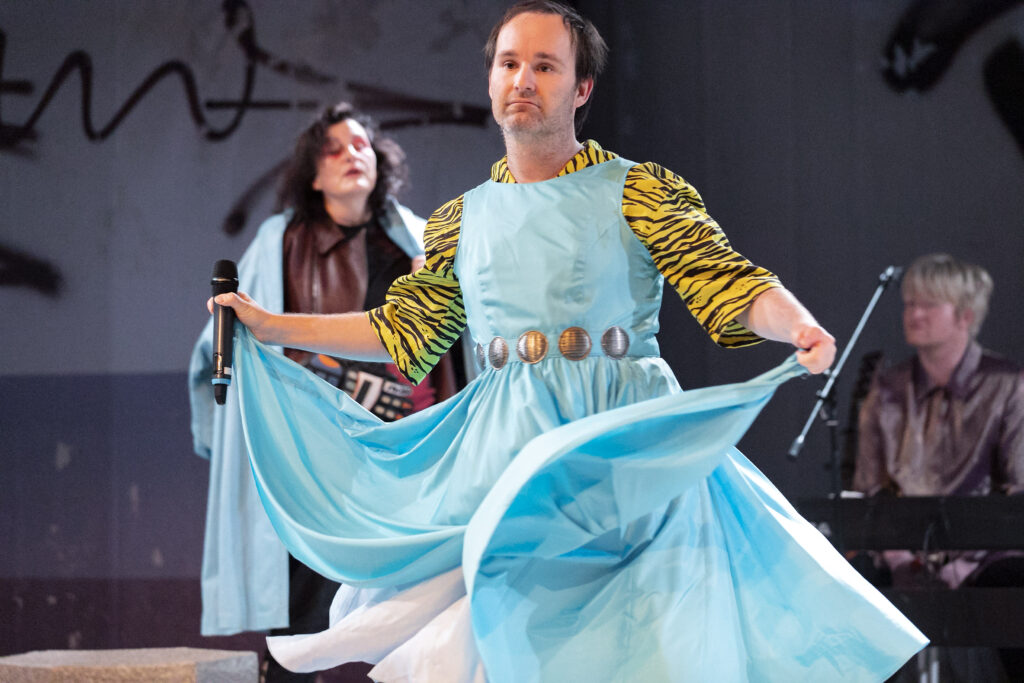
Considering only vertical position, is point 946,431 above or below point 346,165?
below

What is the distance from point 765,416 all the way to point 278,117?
1.96 m

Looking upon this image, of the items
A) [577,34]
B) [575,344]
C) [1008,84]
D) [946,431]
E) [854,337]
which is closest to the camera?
[575,344]

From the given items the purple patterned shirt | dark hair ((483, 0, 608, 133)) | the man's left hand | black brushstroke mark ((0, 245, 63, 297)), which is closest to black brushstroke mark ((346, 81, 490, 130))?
black brushstroke mark ((0, 245, 63, 297))

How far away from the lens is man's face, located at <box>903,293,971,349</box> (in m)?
3.69

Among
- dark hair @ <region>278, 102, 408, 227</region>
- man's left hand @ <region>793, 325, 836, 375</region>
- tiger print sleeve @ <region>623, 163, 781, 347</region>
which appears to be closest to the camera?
man's left hand @ <region>793, 325, 836, 375</region>

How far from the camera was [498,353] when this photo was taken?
1.82 meters

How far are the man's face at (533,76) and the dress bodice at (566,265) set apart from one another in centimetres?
10

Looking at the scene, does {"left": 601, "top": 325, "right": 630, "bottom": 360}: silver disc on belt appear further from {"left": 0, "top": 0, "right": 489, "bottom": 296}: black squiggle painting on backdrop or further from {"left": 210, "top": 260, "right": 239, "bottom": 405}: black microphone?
{"left": 0, "top": 0, "right": 489, "bottom": 296}: black squiggle painting on backdrop

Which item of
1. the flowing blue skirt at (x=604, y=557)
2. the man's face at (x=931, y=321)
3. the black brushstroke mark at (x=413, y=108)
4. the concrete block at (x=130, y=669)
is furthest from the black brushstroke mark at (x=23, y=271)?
the man's face at (x=931, y=321)

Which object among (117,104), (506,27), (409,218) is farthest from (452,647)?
(117,104)

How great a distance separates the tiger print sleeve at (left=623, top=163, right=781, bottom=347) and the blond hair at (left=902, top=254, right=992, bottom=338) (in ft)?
7.18

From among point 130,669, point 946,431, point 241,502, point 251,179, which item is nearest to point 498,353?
point 130,669

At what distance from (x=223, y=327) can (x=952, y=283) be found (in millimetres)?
2589

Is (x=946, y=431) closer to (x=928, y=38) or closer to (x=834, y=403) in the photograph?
(x=834, y=403)
